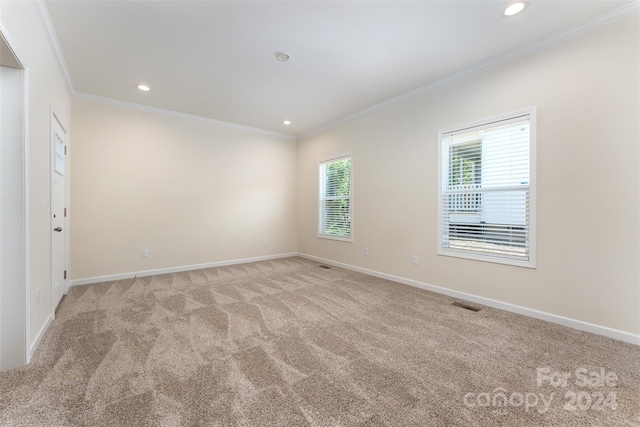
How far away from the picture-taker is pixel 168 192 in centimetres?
455

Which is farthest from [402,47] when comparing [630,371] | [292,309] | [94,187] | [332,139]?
[94,187]

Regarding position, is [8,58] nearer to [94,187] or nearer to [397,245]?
[94,187]

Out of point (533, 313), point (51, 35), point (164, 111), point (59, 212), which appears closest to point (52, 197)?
point (59, 212)

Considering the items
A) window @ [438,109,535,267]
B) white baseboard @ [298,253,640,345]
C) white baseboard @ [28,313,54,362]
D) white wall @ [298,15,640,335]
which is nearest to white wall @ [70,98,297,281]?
white baseboard @ [28,313,54,362]

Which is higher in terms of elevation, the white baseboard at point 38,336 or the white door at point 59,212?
the white door at point 59,212

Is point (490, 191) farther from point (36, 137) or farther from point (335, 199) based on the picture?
point (36, 137)

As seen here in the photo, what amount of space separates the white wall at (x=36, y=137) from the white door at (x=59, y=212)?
41cm

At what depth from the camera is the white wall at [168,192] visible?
3.90 metres

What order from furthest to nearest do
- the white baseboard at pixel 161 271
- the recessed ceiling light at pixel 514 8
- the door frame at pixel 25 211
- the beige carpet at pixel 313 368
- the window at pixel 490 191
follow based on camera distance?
1. the white baseboard at pixel 161 271
2. the window at pixel 490 191
3. the recessed ceiling light at pixel 514 8
4. the door frame at pixel 25 211
5. the beige carpet at pixel 313 368

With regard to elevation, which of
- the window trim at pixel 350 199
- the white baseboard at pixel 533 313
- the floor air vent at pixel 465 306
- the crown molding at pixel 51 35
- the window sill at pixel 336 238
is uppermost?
the crown molding at pixel 51 35

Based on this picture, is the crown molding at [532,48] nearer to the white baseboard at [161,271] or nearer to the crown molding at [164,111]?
the crown molding at [164,111]

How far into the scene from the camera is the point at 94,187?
3932mm

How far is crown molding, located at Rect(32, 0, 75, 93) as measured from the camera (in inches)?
84.5

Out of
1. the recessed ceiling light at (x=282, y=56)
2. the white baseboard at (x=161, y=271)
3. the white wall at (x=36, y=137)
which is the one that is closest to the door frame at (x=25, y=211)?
the white wall at (x=36, y=137)
